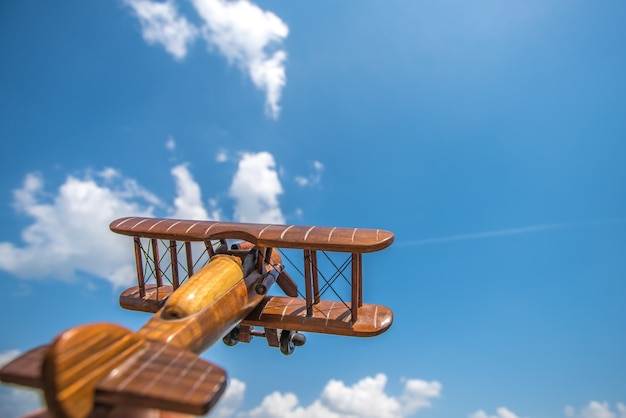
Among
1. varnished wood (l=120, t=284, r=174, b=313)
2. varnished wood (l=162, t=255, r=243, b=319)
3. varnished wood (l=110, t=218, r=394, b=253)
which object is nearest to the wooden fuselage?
varnished wood (l=162, t=255, r=243, b=319)

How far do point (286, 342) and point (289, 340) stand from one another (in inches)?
3.0

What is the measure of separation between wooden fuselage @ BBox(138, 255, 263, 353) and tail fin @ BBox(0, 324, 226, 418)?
39.5 inches

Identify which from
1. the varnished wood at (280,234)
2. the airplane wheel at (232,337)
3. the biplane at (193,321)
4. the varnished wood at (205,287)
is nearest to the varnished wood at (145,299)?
the biplane at (193,321)

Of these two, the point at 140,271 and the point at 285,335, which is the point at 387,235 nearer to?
the point at 285,335

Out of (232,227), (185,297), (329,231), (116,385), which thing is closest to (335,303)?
(329,231)

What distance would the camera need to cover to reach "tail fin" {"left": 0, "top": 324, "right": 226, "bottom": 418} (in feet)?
8.95

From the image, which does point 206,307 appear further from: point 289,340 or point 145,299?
point 145,299

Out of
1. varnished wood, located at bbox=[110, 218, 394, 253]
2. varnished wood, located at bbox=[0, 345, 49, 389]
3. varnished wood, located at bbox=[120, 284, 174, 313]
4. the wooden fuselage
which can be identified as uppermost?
varnished wood, located at bbox=[110, 218, 394, 253]

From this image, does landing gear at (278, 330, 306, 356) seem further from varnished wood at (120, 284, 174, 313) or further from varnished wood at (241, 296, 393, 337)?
varnished wood at (120, 284, 174, 313)

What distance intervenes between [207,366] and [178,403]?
57 cm

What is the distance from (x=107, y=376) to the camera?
122 inches

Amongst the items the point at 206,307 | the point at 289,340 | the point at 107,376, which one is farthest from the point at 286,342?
the point at 107,376

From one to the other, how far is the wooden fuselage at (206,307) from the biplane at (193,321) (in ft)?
0.05

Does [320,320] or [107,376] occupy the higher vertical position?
[320,320]
